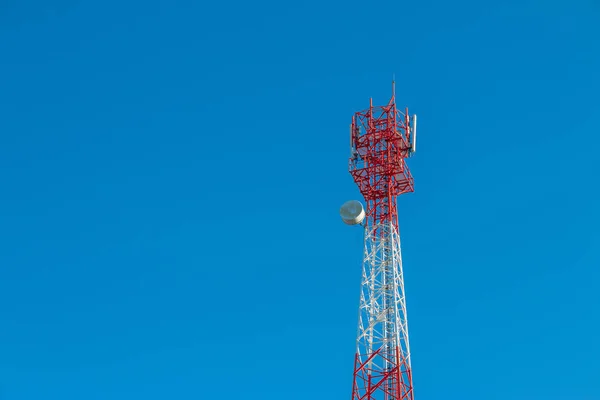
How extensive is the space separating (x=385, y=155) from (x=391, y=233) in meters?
4.82

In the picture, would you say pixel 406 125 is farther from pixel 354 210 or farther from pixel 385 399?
pixel 385 399

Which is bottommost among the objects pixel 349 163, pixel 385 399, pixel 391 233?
pixel 385 399

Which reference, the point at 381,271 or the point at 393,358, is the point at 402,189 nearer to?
the point at 381,271

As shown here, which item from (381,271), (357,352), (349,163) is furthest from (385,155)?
(357,352)

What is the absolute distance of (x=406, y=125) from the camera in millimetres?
61375

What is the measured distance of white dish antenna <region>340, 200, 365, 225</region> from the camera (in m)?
58.3

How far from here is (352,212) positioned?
58.5 metres

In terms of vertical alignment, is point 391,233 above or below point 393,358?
above

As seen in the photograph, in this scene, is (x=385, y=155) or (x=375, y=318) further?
(x=385, y=155)

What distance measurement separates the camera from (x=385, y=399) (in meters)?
53.8

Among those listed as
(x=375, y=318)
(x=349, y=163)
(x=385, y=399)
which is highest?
(x=349, y=163)

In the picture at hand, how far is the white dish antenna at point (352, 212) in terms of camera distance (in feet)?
191

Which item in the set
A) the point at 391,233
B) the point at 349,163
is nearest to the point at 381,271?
the point at 391,233

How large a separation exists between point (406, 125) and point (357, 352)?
1430cm
